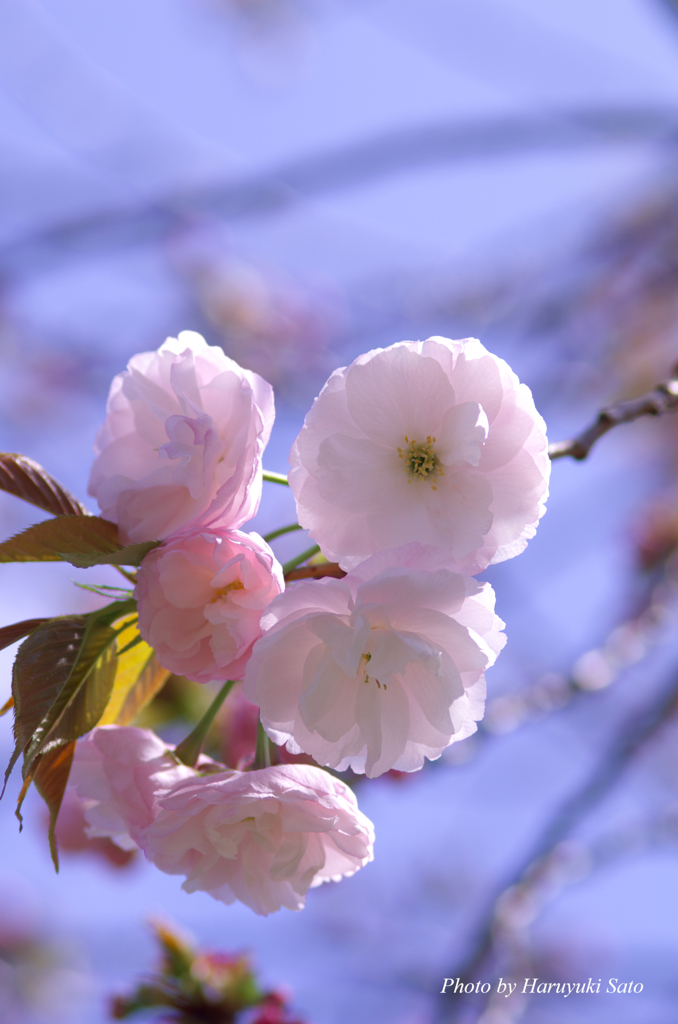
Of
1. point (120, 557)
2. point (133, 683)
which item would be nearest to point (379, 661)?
point (120, 557)

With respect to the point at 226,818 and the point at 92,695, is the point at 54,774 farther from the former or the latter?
the point at 226,818

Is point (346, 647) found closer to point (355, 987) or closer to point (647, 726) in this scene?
point (647, 726)

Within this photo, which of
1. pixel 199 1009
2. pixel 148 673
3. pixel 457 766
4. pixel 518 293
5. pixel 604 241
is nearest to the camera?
pixel 148 673

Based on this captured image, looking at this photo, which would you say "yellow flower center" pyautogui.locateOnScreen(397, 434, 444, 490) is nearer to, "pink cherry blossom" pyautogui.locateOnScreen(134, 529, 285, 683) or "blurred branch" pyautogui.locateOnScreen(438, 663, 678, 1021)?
"pink cherry blossom" pyautogui.locateOnScreen(134, 529, 285, 683)

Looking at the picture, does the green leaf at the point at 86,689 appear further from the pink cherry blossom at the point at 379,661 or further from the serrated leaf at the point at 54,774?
the pink cherry blossom at the point at 379,661

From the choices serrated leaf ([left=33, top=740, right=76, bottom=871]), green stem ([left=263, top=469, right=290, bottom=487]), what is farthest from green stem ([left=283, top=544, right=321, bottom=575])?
serrated leaf ([left=33, top=740, right=76, bottom=871])

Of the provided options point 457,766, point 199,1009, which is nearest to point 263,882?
point 199,1009
